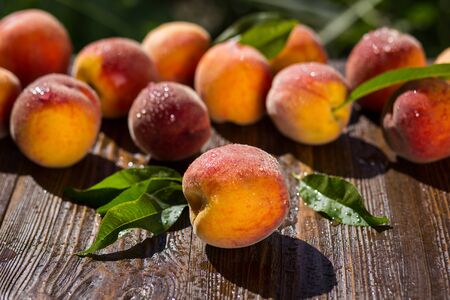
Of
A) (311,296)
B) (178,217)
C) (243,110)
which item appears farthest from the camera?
(243,110)

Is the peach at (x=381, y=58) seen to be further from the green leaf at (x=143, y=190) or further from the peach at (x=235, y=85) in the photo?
the green leaf at (x=143, y=190)

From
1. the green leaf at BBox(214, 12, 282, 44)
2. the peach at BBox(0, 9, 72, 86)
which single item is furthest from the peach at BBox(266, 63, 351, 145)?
the peach at BBox(0, 9, 72, 86)

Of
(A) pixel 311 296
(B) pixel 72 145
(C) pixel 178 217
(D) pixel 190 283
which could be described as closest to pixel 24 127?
(B) pixel 72 145

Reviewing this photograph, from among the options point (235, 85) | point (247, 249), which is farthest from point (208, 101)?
point (247, 249)

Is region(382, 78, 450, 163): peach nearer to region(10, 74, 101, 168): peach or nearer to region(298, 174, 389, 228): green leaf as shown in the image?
region(298, 174, 389, 228): green leaf

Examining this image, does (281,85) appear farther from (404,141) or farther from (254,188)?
(254,188)
